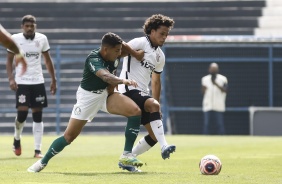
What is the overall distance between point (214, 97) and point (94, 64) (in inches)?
640

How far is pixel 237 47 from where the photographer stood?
28.5 meters

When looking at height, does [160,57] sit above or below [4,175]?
above

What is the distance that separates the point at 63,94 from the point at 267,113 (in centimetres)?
632

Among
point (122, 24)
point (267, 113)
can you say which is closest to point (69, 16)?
point (122, 24)

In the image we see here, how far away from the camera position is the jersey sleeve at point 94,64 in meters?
11.8

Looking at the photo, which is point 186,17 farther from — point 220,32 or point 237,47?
point 237,47

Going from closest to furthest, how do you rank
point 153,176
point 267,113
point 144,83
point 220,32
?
point 153,176, point 144,83, point 267,113, point 220,32

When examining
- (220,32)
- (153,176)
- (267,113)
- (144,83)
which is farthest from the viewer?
(220,32)

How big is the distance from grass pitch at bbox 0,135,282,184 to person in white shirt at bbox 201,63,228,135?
3.96 m

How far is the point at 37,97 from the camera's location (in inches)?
666

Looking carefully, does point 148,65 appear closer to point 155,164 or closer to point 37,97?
point 155,164

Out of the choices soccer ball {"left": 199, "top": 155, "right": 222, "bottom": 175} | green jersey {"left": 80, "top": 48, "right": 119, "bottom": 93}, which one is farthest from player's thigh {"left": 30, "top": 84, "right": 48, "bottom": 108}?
soccer ball {"left": 199, "top": 155, "right": 222, "bottom": 175}

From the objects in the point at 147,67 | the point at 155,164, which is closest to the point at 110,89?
A: the point at 147,67

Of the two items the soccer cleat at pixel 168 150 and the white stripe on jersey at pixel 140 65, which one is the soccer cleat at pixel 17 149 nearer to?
the white stripe on jersey at pixel 140 65
